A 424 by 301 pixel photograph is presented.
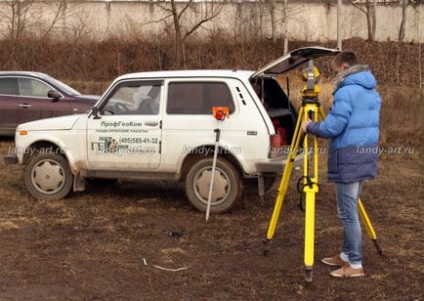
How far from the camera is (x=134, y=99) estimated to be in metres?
8.31

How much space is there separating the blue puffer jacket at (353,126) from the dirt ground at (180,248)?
3.26 feet

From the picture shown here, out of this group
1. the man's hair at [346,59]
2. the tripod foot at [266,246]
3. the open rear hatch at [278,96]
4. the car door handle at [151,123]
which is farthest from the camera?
the car door handle at [151,123]

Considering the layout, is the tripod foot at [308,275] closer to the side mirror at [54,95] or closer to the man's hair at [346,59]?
the man's hair at [346,59]

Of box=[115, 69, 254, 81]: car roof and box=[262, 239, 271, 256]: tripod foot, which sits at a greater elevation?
box=[115, 69, 254, 81]: car roof

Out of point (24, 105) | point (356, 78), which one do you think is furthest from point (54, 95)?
point (356, 78)

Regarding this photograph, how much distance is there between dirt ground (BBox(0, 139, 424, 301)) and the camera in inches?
205

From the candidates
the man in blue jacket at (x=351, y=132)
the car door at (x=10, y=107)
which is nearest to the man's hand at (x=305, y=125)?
the man in blue jacket at (x=351, y=132)

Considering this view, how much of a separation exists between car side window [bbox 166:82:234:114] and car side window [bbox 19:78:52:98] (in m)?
7.01

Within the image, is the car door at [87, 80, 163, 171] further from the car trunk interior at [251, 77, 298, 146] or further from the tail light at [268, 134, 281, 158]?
the tail light at [268, 134, 281, 158]

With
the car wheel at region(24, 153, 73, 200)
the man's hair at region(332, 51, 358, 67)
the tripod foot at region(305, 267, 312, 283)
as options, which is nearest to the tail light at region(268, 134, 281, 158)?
the man's hair at region(332, 51, 358, 67)

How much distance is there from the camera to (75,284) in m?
5.35

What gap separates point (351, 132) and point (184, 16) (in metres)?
26.0

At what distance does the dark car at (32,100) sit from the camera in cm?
1388

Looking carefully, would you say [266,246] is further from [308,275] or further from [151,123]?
[151,123]
